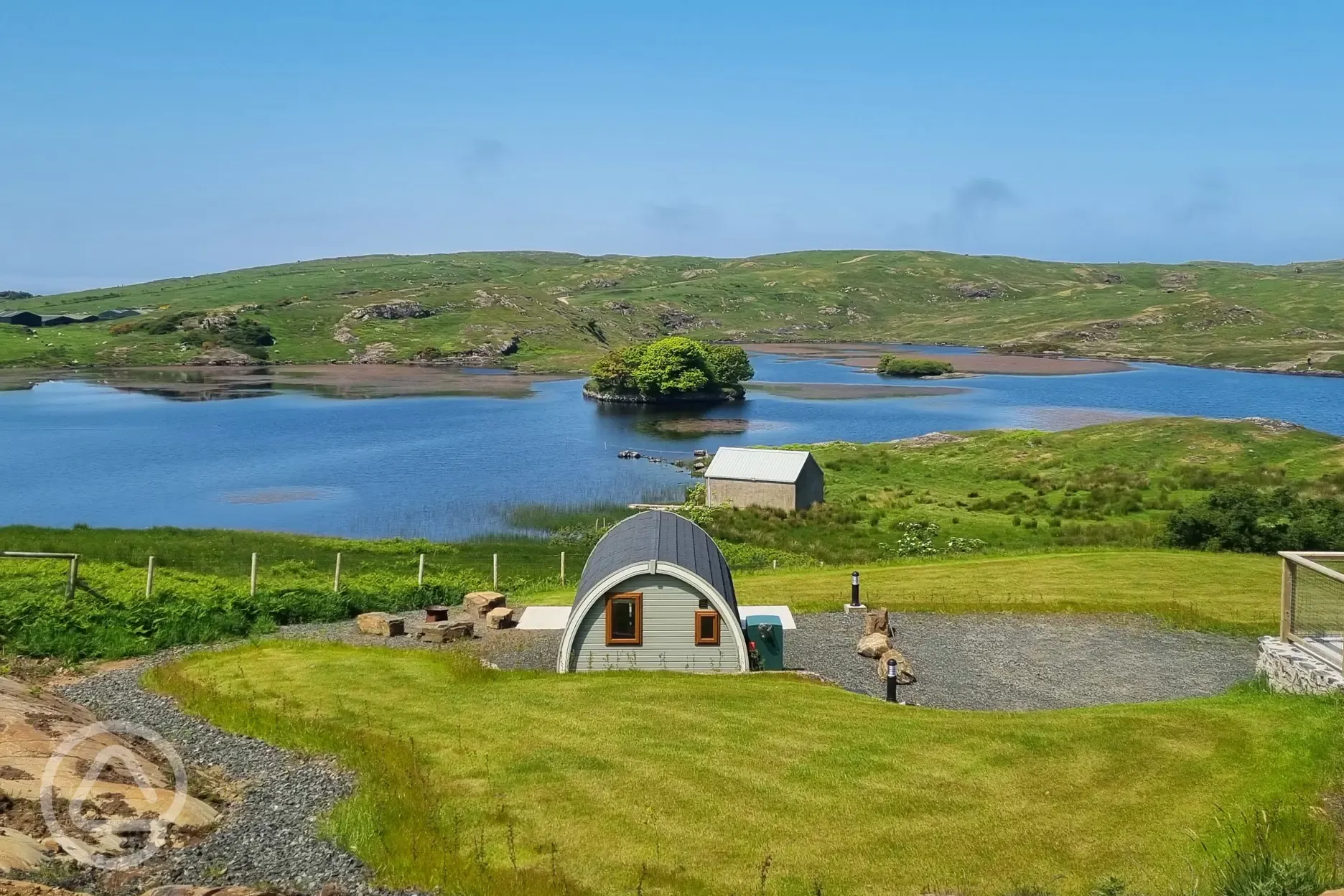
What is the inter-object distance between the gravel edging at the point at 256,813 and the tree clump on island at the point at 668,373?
5054 inches

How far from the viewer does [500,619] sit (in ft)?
105

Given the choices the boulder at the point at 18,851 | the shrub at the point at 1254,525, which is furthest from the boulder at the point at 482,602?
the shrub at the point at 1254,525

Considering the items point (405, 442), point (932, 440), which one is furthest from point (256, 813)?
point (405, 442)

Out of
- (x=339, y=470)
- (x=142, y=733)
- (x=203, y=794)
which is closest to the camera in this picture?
(x=203, y=794)

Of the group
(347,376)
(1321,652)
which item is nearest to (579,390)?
(347,376)

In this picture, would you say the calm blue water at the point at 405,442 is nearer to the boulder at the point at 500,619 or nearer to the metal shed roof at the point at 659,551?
the boulder at the point at 500,619

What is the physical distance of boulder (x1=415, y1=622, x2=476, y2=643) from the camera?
98.9 ft

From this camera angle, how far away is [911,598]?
120 ft

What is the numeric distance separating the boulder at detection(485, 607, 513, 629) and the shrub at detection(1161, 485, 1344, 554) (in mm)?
33456

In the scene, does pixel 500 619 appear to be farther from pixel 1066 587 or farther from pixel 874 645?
pixel 1066 587

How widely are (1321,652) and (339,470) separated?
80.3 metres

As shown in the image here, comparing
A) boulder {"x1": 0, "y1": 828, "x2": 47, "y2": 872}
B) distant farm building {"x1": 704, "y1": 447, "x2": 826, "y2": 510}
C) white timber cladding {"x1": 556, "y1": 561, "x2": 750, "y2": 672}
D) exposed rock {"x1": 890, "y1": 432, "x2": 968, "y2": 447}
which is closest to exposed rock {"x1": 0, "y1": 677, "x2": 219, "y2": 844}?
boulder {"x1": 0, "y1": 828, "x2": 47, "y2": 872}

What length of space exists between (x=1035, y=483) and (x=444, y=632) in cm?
5433

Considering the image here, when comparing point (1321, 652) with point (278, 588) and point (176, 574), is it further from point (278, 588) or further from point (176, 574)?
point (176, 574)
